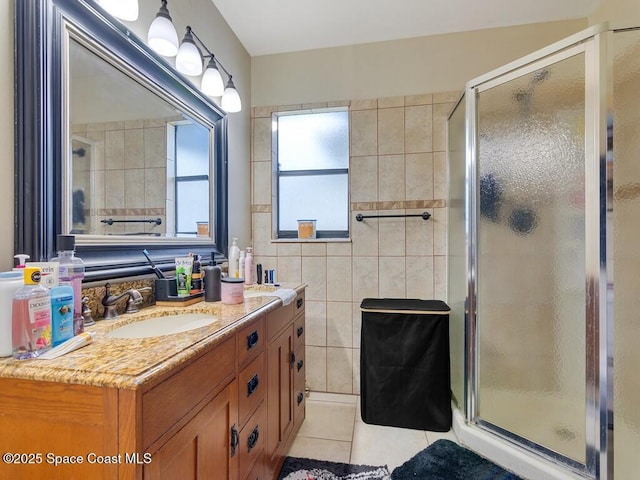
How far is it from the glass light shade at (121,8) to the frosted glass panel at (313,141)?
1391 millimetres

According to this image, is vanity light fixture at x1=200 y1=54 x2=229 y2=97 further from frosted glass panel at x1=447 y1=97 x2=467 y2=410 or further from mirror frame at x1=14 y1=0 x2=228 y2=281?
frosted glass panel at x1=447 y1=97 x2=467 y2=410

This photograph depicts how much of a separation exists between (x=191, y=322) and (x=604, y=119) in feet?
5.91

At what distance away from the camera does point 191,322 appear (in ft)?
3.83

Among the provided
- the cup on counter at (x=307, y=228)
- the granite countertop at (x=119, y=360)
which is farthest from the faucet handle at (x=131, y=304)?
the cup on counter at (x=307, y=228)

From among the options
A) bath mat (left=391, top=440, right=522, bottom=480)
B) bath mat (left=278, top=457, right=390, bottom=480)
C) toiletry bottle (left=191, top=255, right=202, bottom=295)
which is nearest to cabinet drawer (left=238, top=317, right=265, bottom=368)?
toiletry bottle (left=191, top=255, right=202, bottom=295)

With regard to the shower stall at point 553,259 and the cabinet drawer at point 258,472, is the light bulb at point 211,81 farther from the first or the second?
the cabinet drawer at point 258,472

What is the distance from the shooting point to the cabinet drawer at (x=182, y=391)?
599 mm

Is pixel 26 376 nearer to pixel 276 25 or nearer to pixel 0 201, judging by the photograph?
pixel 0 201

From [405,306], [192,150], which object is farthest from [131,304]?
[405,306]

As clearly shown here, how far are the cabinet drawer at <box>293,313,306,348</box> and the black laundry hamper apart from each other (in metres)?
0.36

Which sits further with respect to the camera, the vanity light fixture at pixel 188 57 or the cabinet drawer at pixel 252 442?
the vanity light fixture at pixel 188 57

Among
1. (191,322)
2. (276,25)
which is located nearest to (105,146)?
(191,322)

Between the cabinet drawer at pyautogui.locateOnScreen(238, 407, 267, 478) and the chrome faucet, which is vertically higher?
the chrome faucet

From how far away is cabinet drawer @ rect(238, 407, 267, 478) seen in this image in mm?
1022
